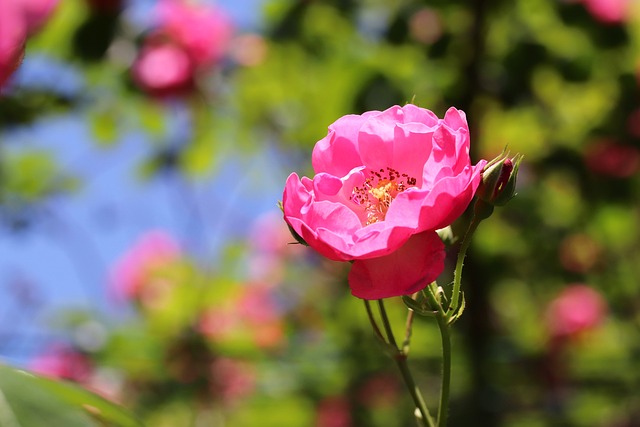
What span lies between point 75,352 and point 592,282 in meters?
1.26

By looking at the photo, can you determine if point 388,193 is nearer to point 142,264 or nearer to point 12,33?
point 12,33

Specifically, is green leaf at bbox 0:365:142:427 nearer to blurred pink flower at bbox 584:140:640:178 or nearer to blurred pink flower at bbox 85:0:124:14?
blurred pink flower at bbox 85:0:124:14

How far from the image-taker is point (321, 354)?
1.95 m

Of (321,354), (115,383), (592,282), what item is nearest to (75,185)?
(115,383)

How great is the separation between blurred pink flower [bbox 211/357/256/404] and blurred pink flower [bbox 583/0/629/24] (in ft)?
3.63

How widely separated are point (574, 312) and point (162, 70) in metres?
1.12

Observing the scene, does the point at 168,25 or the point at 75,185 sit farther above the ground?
the point at 168,25

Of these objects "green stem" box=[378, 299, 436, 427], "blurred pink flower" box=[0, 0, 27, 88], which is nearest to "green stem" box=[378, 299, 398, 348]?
"green stem" box=[378, 299, 436, 427]

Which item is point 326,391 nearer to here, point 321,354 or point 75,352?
point 321,354

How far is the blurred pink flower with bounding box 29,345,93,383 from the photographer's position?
209cm

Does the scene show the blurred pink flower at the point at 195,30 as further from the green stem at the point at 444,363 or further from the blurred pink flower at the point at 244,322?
the green stem at the point at 444,363

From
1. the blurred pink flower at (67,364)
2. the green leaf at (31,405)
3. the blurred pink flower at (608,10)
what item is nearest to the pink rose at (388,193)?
the green leaf at (31,405)

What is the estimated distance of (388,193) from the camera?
2.09 feet

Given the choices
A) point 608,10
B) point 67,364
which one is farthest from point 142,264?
point 608,10
